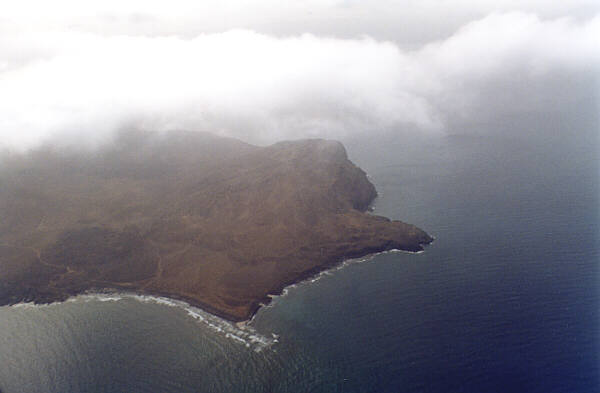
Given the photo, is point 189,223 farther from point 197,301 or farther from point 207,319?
point 207,319

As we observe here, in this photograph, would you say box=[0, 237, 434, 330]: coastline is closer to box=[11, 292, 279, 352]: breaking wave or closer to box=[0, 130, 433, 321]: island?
box=[11, 292, 279, 352]: breaking wave

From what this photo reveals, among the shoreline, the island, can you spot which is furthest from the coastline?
the island

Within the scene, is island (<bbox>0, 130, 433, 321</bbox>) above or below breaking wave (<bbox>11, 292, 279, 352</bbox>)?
above

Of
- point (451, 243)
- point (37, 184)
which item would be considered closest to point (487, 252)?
point (451, 243)

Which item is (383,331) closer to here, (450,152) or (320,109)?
(450,152)

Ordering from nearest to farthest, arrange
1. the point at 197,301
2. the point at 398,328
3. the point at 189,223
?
the point at 398,328 < the point at 197,301 < the point at 189,223

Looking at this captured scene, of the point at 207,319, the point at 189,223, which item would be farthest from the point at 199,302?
the point at 189,223
